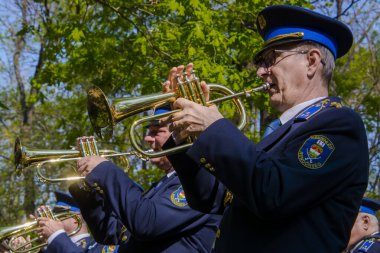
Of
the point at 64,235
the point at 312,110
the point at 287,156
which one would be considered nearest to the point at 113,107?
the point at 312,110

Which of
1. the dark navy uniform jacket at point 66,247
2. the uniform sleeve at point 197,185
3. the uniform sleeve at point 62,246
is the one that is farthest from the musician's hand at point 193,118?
the uniform sleeve at point 62,246

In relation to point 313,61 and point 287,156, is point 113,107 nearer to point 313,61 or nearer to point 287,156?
point 313,61

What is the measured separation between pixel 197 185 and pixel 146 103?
0.60 metres

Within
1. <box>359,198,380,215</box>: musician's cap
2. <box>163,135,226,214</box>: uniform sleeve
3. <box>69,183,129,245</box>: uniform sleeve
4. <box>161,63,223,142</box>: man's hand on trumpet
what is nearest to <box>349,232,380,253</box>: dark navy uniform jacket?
<box>359,198,380,215</box>: musician's cap

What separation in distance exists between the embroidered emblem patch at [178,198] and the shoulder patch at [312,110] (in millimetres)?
1750

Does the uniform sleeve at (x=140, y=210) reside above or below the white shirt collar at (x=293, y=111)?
below

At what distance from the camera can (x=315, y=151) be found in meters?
2.97

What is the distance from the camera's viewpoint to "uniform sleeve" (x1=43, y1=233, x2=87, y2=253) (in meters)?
6.40

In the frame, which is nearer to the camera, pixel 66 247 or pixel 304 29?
pixel 304 29

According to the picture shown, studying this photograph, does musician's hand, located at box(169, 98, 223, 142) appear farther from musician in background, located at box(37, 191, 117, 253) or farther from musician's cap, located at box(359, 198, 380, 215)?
musician's cap, located at box(359, 198, 380, 215)

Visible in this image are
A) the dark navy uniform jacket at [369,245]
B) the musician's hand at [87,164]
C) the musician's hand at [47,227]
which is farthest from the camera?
the musician's hand at [47,227]

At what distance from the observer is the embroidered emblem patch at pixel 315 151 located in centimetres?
293

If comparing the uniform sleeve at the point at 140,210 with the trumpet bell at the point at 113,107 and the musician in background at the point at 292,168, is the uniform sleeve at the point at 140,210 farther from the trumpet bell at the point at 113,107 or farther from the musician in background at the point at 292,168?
the musician in background at the point at 292,168

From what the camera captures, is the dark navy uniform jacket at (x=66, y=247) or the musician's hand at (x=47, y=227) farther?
the musician's hand at (x=47, y=227)
